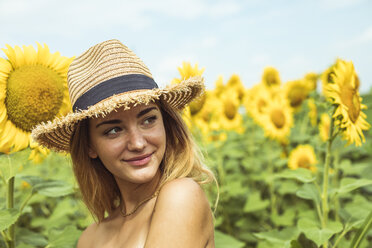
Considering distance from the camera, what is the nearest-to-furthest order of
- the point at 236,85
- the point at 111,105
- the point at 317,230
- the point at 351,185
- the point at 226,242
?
the point at 111,105 → the point at 317,230 → the point at 351,185 → the point at 226,242 → the point at 236,85

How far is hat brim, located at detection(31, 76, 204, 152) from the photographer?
62.2 inches

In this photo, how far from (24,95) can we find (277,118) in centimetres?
275

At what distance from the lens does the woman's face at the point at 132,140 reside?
166 centimetres

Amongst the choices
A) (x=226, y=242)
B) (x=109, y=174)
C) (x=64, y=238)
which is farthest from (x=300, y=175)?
(x=64, y=238)

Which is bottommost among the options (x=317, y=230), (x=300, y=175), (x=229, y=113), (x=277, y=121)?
(x=317, y=230)

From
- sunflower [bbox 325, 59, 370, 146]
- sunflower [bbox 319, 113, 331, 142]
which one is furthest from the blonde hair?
sunflower [bbox 319, 113, 331, 142]

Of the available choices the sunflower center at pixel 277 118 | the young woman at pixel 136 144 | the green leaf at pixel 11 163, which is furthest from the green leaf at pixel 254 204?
the green leaf at pixel 11 163

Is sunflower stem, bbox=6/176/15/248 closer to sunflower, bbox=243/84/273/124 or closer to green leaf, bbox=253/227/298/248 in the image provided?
green leaf, bbox=253/227/298/248

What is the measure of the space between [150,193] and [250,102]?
2904mm

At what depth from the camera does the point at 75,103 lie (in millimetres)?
1776

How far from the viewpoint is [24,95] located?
190cm

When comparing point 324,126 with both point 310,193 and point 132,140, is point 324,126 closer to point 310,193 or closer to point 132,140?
point 310,193

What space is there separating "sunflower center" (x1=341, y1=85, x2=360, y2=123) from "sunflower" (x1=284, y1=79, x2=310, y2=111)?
7.96 ft

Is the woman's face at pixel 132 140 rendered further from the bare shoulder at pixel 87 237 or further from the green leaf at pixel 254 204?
the green leaf at pixel 254 204
